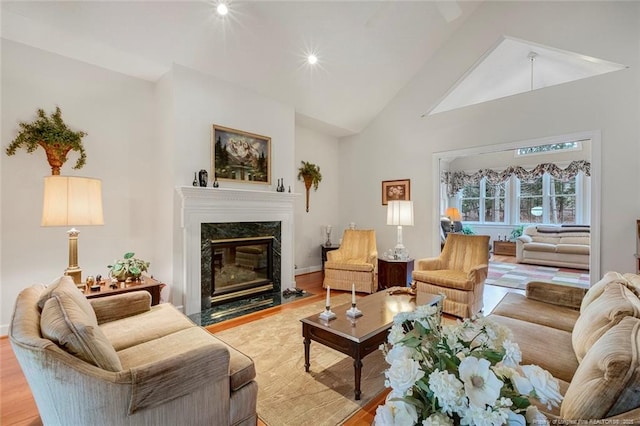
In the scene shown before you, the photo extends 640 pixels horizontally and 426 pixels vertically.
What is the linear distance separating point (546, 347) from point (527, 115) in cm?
355

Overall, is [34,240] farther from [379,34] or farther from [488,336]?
[379,34]

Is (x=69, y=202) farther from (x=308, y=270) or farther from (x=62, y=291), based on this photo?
(x=308, y=270)

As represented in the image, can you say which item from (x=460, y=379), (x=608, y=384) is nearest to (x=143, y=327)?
(x=460, y=379)

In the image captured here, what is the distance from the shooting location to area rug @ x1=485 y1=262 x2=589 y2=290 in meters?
5.27

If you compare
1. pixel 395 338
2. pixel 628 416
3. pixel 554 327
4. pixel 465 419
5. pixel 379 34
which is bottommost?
pixel 554 327

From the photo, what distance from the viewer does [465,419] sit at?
67 cm

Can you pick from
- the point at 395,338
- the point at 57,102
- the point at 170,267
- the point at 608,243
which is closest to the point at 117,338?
the point at 170,267

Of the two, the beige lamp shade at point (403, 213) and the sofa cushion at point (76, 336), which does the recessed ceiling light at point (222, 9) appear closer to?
the sofa cushion at point (76, 336)

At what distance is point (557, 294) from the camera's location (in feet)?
8.53

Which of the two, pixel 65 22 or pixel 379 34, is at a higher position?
pixel 379 34

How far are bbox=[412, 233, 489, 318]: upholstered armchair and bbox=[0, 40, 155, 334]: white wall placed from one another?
3.73 metres

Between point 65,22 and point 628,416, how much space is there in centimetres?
456

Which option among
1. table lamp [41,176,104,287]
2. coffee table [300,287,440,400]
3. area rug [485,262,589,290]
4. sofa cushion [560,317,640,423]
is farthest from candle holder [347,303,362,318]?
area rug [485,262,589,290]

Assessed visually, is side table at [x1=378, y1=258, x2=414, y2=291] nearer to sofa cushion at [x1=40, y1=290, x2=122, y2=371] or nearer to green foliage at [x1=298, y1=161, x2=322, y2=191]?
green foliage at [x1=298, y1=161, x2=322, y2=191]
